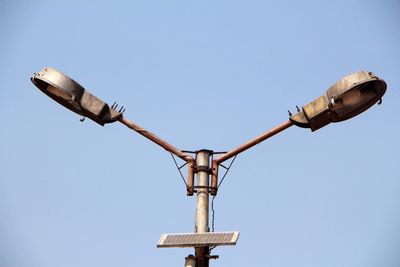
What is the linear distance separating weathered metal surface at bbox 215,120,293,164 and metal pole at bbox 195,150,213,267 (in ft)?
0.78

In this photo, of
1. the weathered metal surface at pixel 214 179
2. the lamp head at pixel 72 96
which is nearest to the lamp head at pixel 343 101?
the weathered metal surface at pixel 214 179

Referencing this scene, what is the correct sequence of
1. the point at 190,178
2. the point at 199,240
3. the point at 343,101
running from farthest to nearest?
the point at 190,178, the point at 343,101, the point at 199,240

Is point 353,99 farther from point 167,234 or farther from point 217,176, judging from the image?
point 167,234

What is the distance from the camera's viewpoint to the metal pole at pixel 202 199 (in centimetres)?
945

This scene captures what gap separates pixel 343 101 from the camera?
10117 mm

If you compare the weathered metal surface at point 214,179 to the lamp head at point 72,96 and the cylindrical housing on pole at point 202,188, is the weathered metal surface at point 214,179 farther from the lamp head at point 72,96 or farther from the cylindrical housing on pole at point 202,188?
the lamp head at point 72,96

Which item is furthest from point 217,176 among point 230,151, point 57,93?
point 57,93

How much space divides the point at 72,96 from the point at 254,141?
289 centimetres

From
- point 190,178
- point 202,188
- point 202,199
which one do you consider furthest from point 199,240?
point 190,178

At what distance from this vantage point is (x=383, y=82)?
991 centimetres

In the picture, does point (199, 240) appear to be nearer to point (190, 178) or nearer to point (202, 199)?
point (202, 199)

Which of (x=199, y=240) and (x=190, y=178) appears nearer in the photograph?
(x=199, y=240)

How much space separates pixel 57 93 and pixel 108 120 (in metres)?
0.90

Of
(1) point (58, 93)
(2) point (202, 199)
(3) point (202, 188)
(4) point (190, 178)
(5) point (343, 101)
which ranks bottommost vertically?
(2) point (202, 199)
